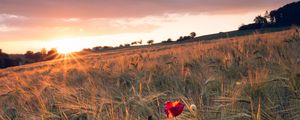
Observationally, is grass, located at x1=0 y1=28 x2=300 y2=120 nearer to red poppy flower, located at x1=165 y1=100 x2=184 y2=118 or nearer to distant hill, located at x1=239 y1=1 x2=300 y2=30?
red poppy flower, located at x1=165 y1=100 x2=184 y2=118

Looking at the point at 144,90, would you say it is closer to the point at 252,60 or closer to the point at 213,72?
the point at 213,72

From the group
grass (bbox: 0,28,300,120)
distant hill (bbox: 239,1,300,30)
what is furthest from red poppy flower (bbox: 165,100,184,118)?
distant hill (bbox: 239,1,300,30)

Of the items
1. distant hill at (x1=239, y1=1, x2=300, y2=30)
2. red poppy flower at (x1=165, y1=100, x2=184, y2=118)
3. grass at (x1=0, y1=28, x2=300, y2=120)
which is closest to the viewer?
red poppy flower at (x1=165, y1=100, x2=184, y2=118)

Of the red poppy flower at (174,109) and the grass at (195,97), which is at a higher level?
the red poppy flower at (174,109)

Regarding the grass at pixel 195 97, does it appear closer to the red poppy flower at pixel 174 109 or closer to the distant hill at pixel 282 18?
the red poppy flower at pixel 174 109

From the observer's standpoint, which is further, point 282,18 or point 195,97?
point 282,18

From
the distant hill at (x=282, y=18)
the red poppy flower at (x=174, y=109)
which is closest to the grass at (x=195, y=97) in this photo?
the red poppy flower at (x=174, y=109)

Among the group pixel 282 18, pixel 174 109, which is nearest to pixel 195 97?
pixel 174 109

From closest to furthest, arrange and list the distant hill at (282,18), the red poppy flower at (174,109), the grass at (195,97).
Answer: the red poppy flower at (174,109) < the grass at (195,97) < the distant hill at (282,18)

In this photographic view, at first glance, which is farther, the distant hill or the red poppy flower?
the distant hill

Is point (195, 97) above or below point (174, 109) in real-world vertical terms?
below

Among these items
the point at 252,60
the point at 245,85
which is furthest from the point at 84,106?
the point at 252,60

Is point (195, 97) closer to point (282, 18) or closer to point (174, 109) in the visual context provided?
point (174, 109)

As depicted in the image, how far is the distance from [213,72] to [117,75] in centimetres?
151
